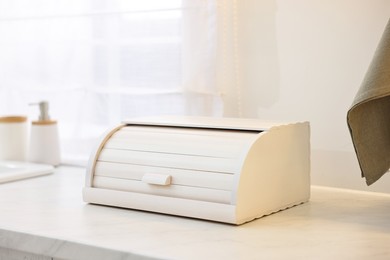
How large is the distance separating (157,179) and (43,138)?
64 centimetres

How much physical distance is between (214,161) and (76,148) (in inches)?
31.0

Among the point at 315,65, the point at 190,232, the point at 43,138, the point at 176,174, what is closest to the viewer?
the point at 190,232

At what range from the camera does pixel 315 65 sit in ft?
4.88

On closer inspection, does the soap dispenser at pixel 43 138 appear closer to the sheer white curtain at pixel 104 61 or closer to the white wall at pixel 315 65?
the sheer white curtain at pixel 104 61

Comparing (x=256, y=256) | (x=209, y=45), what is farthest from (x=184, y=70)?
(x=256, y=256)

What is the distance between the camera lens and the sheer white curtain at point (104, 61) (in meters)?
1.60

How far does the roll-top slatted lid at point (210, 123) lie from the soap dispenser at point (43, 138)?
45 centimetres

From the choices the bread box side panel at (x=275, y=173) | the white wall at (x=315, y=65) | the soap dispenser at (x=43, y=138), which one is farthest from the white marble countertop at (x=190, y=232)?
the soap dispenser at (x=43, y=138)

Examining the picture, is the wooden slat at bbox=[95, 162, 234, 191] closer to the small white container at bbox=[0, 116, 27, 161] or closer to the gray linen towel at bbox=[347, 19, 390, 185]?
the gray linen towel at bbox=[347, 19, 390, 185]

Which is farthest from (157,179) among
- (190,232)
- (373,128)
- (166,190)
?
(373,128)

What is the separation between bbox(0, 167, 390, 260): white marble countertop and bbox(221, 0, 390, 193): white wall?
5.1 inches

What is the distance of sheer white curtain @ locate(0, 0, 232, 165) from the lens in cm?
160

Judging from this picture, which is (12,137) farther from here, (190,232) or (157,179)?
(190,232)

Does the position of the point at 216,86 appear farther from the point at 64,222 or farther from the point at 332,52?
the point at 64,222
